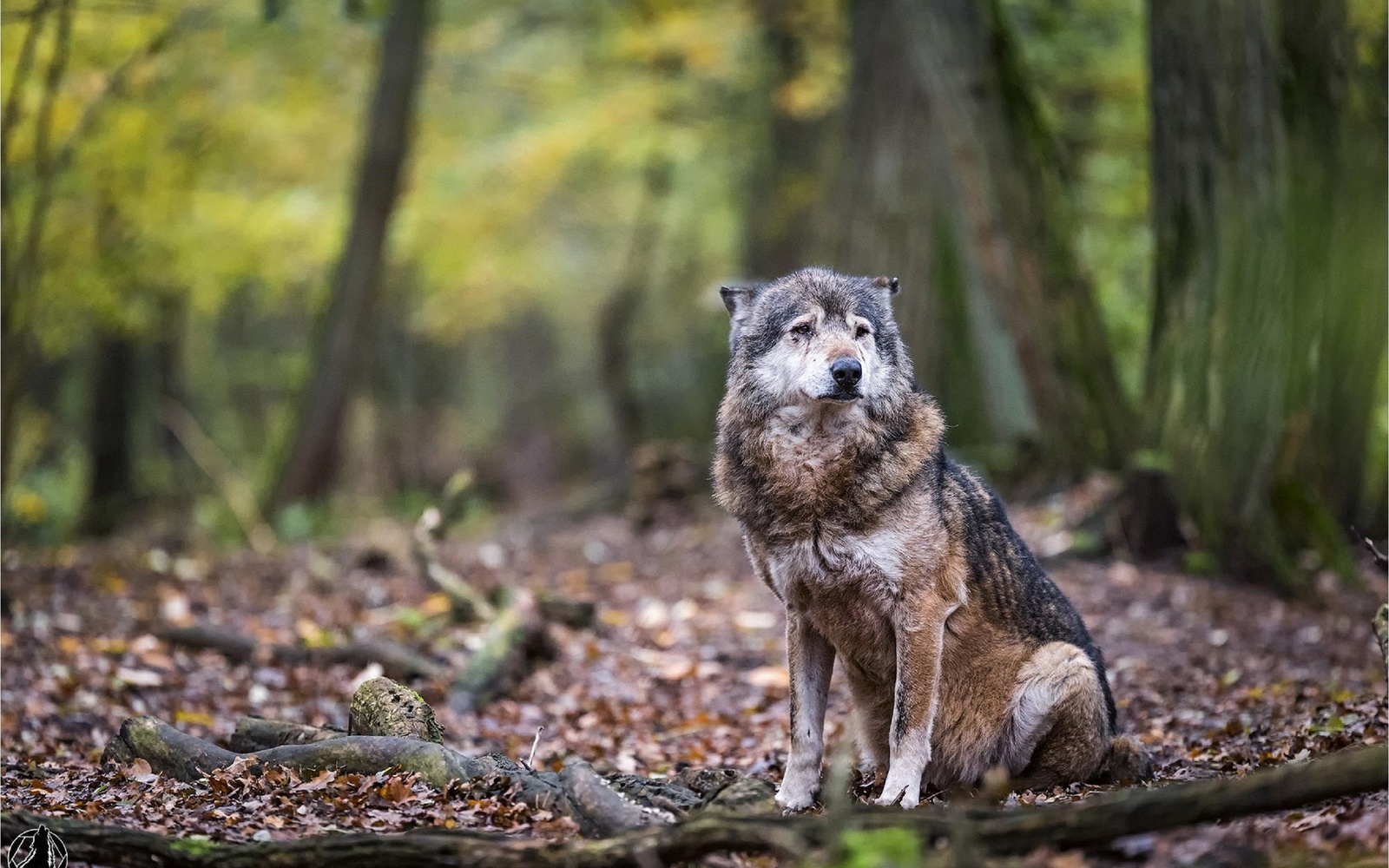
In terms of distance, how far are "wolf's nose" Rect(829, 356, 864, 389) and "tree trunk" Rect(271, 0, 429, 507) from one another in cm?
1072

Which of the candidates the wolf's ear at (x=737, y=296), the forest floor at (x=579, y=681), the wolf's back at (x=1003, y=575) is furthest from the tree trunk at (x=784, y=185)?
the wolf's back at (x=1003, y=575)

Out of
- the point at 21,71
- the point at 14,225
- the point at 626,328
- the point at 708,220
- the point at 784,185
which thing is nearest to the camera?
the point at 21,71

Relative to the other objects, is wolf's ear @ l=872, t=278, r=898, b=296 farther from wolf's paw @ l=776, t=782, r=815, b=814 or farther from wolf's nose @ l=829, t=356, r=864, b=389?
wolf's paw @ l=776, t=782, r=815, b=814

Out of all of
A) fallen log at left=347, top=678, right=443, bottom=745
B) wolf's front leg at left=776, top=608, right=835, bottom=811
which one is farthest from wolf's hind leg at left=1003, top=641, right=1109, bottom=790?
fallen log at left=347, top=678, right=443, bottom=745

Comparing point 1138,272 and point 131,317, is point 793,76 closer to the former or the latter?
point 1138,272

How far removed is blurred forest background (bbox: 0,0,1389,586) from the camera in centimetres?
955

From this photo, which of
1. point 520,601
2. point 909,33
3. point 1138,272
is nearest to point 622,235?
point 1138,272

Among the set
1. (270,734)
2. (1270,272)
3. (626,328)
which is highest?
(1270,272)

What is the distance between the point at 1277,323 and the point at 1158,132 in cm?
193

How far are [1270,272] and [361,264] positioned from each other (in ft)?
31.8

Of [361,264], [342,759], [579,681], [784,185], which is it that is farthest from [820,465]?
[784,185]

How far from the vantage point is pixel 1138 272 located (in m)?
18.5

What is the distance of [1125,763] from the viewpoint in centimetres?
517

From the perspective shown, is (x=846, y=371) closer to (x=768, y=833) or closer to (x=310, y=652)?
(x=768, y=833)
